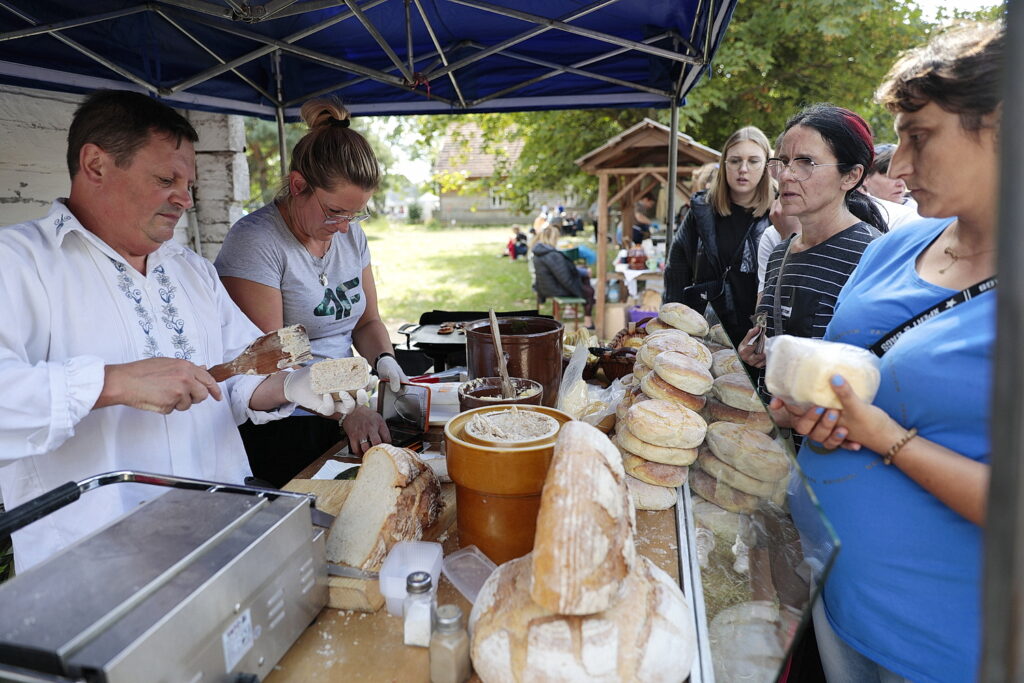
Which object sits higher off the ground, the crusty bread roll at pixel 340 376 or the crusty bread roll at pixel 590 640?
the crusty bread roll at pixel 340 376

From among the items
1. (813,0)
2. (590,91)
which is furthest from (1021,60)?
(813,0)

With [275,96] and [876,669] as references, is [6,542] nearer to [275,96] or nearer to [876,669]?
[876,669]

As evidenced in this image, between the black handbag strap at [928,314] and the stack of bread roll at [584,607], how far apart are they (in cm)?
82

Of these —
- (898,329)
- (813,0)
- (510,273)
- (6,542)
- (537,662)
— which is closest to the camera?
(537,662)

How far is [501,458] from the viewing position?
117cm

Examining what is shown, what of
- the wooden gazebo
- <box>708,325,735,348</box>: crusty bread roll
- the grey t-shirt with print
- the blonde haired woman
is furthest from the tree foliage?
<box>708,325,735,348</box>: crusty bread roll

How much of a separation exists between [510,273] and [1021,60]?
16.1 m

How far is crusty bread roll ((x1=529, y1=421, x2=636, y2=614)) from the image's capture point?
86 centimetres

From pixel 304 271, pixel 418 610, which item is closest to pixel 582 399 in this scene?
pixel 418 610

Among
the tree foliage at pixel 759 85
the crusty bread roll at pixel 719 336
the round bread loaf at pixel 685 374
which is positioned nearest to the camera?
the round bread loaf at pixel 685 374

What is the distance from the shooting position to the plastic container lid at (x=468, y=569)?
1.23 metres

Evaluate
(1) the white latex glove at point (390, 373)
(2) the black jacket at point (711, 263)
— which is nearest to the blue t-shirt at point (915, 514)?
(1) the white latex glove at point (390, 373)

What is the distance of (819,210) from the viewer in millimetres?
2371

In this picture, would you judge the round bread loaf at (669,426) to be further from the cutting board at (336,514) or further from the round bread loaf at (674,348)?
the cutting board at (336,514)
